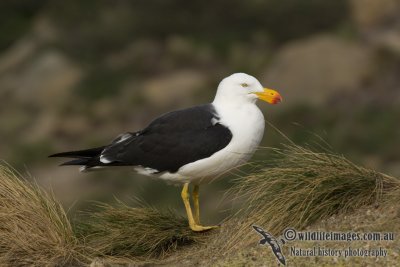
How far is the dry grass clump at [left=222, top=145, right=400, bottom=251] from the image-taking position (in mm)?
7281

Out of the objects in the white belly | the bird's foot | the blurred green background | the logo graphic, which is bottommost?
the logo graphic

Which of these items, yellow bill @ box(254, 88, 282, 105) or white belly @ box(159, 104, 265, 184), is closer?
white belly @ box(159, 104, 265, 184)

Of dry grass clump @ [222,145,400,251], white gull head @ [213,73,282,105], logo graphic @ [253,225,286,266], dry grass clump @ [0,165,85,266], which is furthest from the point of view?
white gull head @ [213,73,282,105]

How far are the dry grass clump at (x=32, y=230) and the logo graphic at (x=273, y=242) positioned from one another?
151 centimetres

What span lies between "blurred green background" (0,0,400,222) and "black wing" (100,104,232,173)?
884cm

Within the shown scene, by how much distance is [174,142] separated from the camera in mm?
8094

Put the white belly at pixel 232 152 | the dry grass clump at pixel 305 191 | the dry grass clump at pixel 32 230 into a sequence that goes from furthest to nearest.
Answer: the white belly at pixel 232 152
the dry grass clump at pixel 32 230
the dry grass clump at pixel 305 191

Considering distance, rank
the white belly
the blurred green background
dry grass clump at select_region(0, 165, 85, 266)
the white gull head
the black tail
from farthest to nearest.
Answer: the blurred green background < the black tail < the white gull head < the white belly < dry grass clump at select_region(0, 165, 85, 266)

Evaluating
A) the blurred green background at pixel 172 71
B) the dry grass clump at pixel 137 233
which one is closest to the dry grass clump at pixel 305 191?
the dry grass clump at pixel 137 233

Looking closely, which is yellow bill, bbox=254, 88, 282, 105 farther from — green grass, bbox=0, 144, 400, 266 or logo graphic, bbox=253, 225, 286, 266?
logo graphic, bbox=253, 225, 286, 266

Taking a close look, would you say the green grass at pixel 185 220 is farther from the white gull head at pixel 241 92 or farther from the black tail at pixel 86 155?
the white gull head at pixel 241 92

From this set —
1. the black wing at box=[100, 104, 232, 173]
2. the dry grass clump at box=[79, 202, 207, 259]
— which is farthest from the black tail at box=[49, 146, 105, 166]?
the dry grass clump at box=[79, 202, 207, 259]

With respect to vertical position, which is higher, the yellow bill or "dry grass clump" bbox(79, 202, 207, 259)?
the yellow bill

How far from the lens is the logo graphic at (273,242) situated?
6.92 metres
